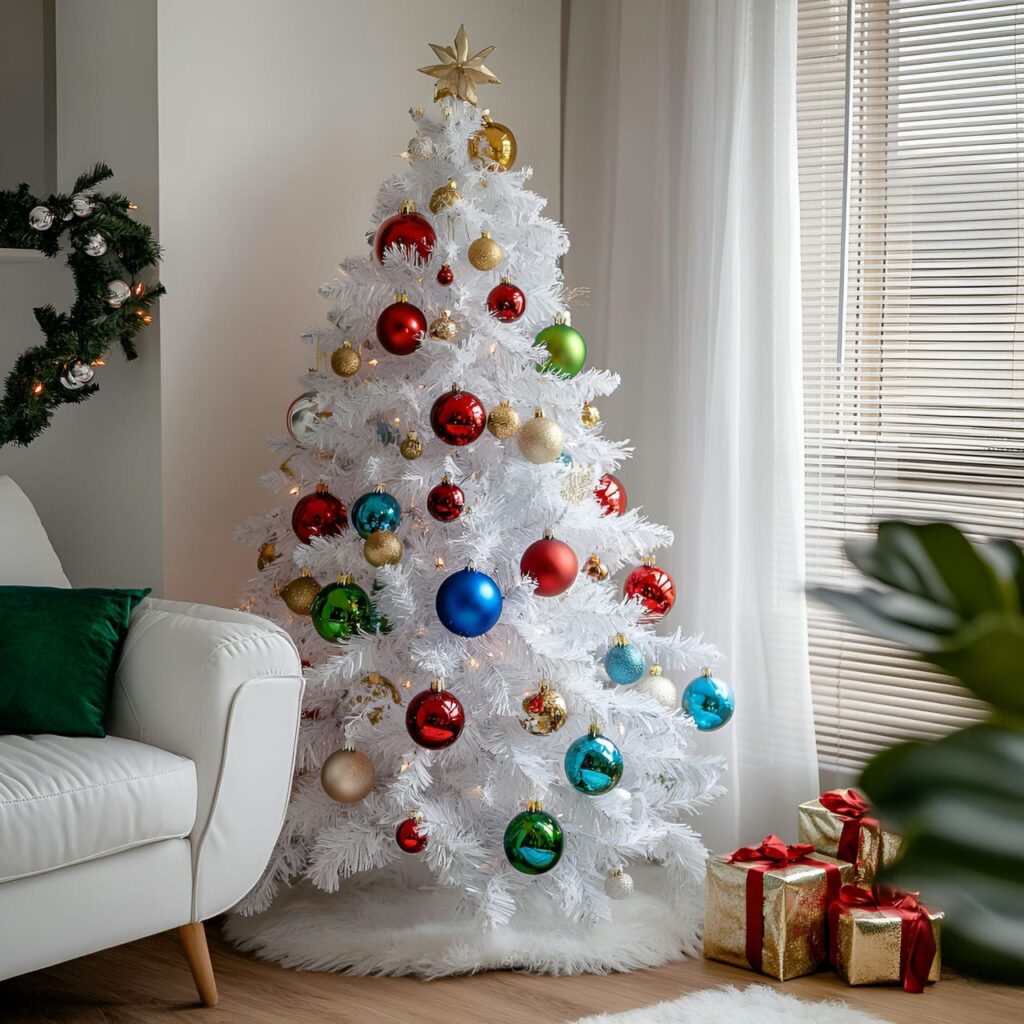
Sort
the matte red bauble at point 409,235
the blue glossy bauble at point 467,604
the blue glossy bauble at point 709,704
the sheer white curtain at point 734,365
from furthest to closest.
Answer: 1. the sheer white curtain at point 734,365
2. the blue glossy bauble at point 709,704
3. the matte red bauble at point 409,235
4. the blue glossy bauble at point 467,604

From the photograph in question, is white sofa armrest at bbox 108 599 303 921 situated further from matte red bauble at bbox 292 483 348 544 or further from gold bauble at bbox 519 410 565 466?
gold bauble at bbox 519 410 565 466

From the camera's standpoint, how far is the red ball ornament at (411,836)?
2340mm

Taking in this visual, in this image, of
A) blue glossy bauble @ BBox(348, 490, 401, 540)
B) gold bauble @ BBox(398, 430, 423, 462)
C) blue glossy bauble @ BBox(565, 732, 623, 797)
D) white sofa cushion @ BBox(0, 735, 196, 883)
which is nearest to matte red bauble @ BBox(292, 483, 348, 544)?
blue glossy bauble @ BBox(348, 490, 401, 540)

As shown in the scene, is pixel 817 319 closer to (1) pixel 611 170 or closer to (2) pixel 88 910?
(1) pixel 611 170

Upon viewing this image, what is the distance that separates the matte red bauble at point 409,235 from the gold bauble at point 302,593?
2.26 ft

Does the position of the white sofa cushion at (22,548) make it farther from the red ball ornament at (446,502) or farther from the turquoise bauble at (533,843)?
the turquoise bauble at (533,843)

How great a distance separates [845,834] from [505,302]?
1348mm

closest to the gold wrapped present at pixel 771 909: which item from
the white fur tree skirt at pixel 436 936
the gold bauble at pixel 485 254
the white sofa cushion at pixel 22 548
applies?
the white fur tree skirt at pixel 436 936

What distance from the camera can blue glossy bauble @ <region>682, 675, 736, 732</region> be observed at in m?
2.60

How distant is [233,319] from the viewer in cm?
292

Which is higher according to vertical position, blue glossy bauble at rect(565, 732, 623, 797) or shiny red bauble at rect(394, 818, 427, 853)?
blue glossy bauble at rect(565, 732, 623, 797)

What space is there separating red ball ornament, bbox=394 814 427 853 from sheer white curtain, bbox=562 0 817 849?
0.92m

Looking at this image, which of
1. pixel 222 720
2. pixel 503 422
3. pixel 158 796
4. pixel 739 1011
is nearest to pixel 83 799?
pixel 158 796

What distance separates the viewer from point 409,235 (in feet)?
8.20
